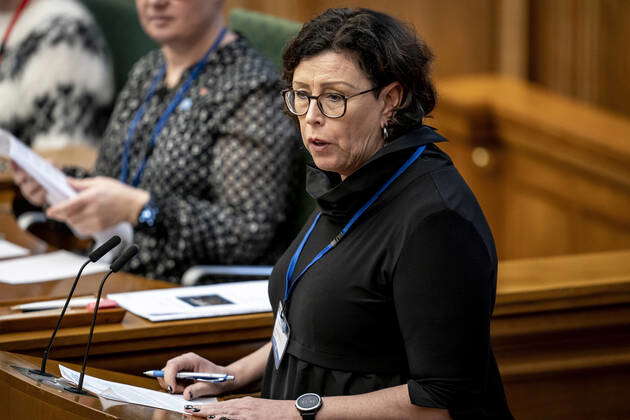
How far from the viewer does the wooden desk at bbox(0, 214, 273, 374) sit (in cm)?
225

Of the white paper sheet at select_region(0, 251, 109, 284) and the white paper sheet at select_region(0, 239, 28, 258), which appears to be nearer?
the white paper sheet at select_region(0, 251, 109, 284)

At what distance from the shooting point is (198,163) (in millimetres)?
3080

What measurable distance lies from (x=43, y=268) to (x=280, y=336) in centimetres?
112

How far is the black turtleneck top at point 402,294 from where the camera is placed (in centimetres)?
170

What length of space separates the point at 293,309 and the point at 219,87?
1.32m

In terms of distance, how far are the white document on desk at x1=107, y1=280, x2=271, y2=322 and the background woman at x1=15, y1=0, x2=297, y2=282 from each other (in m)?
0.41

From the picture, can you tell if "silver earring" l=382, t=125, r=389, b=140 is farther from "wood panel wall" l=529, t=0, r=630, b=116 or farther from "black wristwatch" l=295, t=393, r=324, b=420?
"wood panel wall" l=529, t=0, r=630, b=116

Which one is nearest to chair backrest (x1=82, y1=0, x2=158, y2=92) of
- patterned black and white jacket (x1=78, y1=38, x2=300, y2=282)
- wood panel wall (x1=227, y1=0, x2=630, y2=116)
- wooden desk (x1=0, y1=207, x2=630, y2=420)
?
wood panel wall (x1=227, y1=0, x2=630, y2=116)

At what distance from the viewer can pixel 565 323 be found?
8.10ft

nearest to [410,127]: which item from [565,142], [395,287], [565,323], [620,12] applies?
[395,287]

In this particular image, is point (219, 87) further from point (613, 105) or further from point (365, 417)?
point (613, 105)

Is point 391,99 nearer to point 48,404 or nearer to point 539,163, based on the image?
point 48,404

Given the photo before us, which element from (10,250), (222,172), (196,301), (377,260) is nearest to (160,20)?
(222,172)

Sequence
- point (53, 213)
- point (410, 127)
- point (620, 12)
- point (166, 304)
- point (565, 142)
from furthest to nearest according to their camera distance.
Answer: point (620, 12)
point (565, 142)
point (53, 213)
point (166, 304)
point (410, 127)
